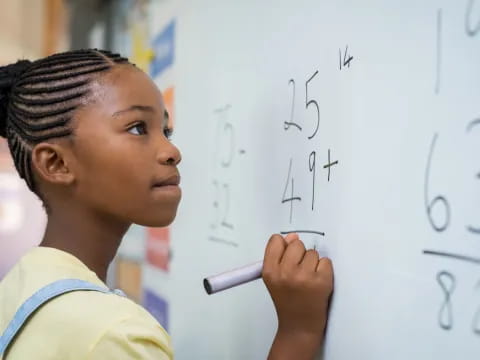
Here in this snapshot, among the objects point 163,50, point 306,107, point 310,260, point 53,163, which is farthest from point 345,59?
point 163,50

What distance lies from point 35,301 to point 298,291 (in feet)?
0.69

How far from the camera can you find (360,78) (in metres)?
0.42

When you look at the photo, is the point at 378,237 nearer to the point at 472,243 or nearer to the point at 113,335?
the point at 472,243

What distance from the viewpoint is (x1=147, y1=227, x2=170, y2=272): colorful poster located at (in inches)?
34.8

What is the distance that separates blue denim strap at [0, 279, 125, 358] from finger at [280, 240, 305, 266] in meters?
0.16

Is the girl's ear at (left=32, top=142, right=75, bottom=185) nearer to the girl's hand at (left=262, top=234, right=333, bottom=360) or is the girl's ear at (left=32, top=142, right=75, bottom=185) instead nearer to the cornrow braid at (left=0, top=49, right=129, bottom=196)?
the cornrow braid at (left=0, top=49, right=129, bottom=196)

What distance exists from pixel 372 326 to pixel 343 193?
0.35 feet

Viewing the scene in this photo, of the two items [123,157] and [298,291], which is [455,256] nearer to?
[298,291]

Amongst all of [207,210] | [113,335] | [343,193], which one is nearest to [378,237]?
[343,193]

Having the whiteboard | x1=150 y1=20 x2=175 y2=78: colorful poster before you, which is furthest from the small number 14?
x1=150 y1=20 x2=175 y2=78: colorful poster

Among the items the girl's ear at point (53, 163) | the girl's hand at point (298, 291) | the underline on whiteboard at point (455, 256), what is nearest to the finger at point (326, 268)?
the girl's hand at point (298, 291)

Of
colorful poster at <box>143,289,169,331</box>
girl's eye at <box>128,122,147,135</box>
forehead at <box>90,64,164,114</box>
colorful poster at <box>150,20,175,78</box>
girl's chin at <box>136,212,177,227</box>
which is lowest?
colorful poster at <box>143,289,169,331</box>

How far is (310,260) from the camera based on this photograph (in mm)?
455

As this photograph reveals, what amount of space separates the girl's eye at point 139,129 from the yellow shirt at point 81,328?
130mm
